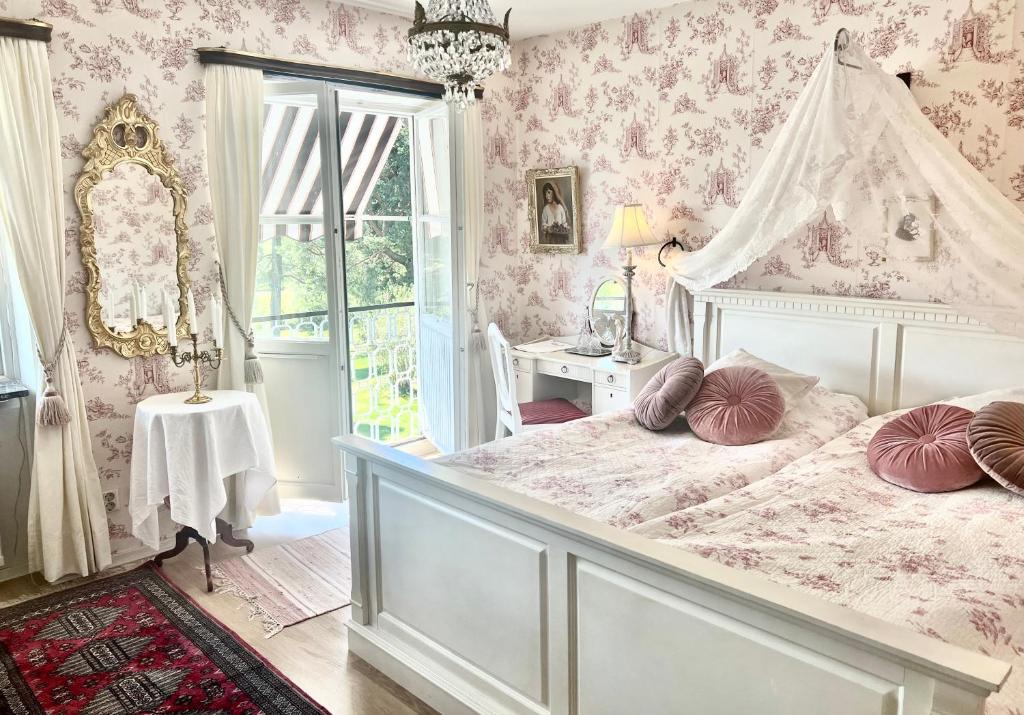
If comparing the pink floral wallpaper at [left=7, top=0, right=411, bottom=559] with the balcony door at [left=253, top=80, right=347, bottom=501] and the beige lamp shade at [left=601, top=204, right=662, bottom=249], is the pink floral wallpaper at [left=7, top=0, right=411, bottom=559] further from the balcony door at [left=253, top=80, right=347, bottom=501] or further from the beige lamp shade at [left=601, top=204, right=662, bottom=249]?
the beige lamp shade at [left=601, top=204, right=662, bottom=249]

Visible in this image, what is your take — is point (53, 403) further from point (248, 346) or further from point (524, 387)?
point (524, 387)

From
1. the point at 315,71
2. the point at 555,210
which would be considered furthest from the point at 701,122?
the point at 315,71

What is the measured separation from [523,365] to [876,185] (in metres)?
2.30

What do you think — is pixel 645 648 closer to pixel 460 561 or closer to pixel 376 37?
pixel 460 561

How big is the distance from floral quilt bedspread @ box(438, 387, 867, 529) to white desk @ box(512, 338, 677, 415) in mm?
501

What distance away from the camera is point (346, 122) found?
503 cm

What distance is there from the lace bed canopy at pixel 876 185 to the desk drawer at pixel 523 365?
1.56 m

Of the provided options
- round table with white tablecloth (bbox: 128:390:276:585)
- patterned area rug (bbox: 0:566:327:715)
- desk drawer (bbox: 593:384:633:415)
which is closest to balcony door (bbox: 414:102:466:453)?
desk drawer (bbox: 593:384:633:415)

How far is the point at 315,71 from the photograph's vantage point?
4.22 m

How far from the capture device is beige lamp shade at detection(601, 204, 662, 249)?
435 centimetres

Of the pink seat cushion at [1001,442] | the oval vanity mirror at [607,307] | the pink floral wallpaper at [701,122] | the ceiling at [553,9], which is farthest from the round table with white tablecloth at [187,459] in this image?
the pink seat cushion at [1001,442]

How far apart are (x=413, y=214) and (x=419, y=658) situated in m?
3.28

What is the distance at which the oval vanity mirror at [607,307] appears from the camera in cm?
483

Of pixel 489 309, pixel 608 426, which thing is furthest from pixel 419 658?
pixel 489 309
